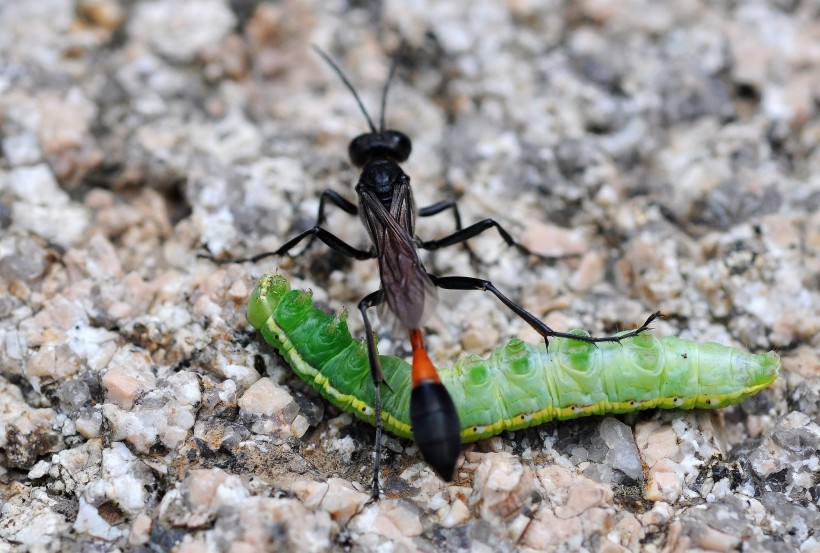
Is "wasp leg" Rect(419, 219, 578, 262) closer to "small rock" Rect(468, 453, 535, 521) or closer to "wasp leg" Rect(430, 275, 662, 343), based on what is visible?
"wasp leg" Rect(430, 275, 662, 343)

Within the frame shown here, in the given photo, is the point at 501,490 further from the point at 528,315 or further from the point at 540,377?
the point at 528,315

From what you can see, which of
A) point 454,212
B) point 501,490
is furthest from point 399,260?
point 501,490

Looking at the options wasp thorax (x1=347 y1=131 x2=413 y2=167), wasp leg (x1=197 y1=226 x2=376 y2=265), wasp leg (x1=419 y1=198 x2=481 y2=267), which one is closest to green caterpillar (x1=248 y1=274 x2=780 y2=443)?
wasp leg (x1=197 y1=226 x2=376 y2=265)

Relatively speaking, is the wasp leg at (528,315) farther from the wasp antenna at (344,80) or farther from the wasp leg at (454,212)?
the wasp antenna at (344,80)

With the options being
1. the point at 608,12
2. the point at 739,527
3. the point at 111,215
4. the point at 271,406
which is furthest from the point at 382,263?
the point at 608,12

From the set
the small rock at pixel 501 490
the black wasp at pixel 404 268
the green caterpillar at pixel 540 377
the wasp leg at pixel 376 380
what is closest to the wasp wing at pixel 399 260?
the black wasp at pixel 404 268

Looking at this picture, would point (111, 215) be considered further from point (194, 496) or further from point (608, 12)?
point (608, 12)
